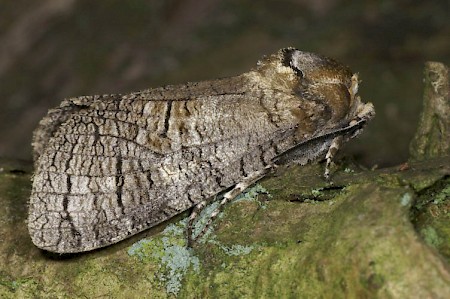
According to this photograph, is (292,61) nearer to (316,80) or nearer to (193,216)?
(316,80)

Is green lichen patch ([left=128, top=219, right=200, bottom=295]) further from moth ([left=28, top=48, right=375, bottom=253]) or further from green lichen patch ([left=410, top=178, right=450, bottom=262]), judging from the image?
→ green lichen patch ([left=410, top=178, right=450, bottom=262])

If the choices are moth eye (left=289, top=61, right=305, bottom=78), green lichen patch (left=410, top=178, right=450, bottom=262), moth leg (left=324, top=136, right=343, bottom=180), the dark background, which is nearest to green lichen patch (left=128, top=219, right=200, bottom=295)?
moth leg (left=324, top=136, right=343, bottom=180)

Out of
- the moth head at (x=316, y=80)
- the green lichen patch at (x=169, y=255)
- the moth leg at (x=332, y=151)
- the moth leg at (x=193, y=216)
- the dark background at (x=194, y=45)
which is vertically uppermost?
the dark background at (x=194, y=45)

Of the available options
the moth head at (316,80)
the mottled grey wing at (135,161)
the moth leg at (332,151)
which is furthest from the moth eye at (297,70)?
the moth leg at (332,151)

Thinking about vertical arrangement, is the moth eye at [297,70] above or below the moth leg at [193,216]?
above

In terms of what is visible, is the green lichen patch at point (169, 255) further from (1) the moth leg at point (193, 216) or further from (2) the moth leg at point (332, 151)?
(2) the moth leg at point (332, 151)

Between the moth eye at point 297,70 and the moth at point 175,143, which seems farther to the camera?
the moth eye at point 297,70

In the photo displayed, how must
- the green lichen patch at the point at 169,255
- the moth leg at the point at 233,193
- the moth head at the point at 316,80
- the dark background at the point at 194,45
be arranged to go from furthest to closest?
the dark background at the point at 194,45 → the moth head at the point at 316,80 → the moth leg at the point at 233,193 → the green lichen patch at the point at 169,255

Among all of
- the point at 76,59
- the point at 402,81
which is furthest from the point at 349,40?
the point at 76,59
